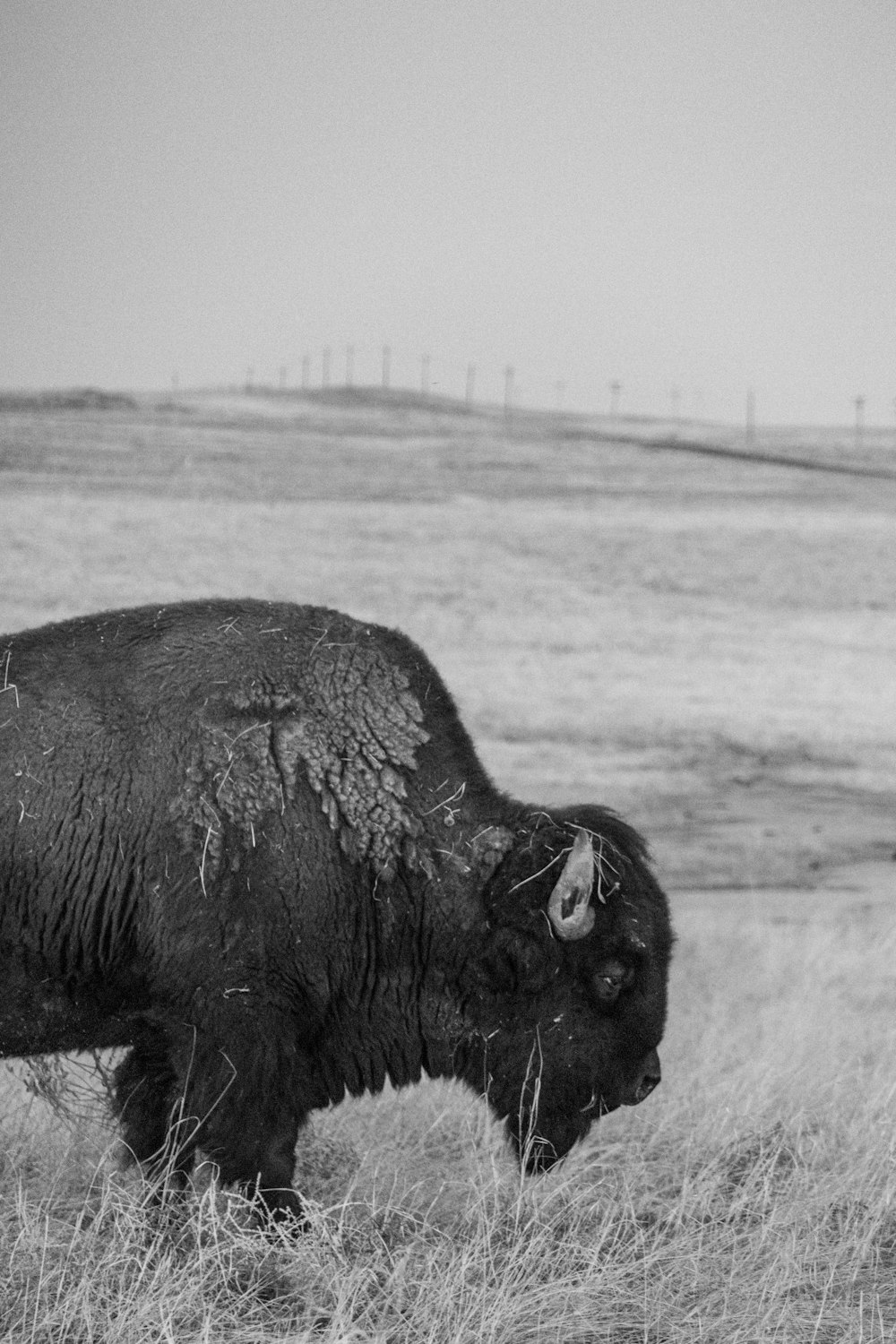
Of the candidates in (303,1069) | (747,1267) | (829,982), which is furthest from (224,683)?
(829,982)

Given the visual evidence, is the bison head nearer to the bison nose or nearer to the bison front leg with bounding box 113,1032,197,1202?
the bison nose

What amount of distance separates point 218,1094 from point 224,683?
1275mm

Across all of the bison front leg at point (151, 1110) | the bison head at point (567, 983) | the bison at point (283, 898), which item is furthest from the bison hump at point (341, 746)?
the bison front leg at point (151, 1110)

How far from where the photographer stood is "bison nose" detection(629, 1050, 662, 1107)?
202 inches

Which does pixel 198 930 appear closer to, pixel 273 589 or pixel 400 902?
pixel 400 902

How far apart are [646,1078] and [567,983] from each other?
1.34ft

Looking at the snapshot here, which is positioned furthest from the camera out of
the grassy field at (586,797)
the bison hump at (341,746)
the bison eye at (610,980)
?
the bison eye at (610,980)

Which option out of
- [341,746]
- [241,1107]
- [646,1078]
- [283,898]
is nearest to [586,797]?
[646,1078]

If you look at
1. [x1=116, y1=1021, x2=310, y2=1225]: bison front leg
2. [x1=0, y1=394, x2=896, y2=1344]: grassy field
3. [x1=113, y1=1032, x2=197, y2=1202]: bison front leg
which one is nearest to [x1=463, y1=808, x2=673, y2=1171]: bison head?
[x1=0, y1=394, x2=896, y2=1344]: grassy field

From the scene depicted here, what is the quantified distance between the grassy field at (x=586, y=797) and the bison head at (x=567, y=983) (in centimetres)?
38

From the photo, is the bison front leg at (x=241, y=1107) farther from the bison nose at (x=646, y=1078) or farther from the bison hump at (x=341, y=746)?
the bison nose at (x=646, y=1078)

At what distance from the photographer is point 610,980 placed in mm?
5086

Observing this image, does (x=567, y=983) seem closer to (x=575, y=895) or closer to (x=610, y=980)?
(x=610, y=980)

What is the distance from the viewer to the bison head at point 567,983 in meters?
5.08
